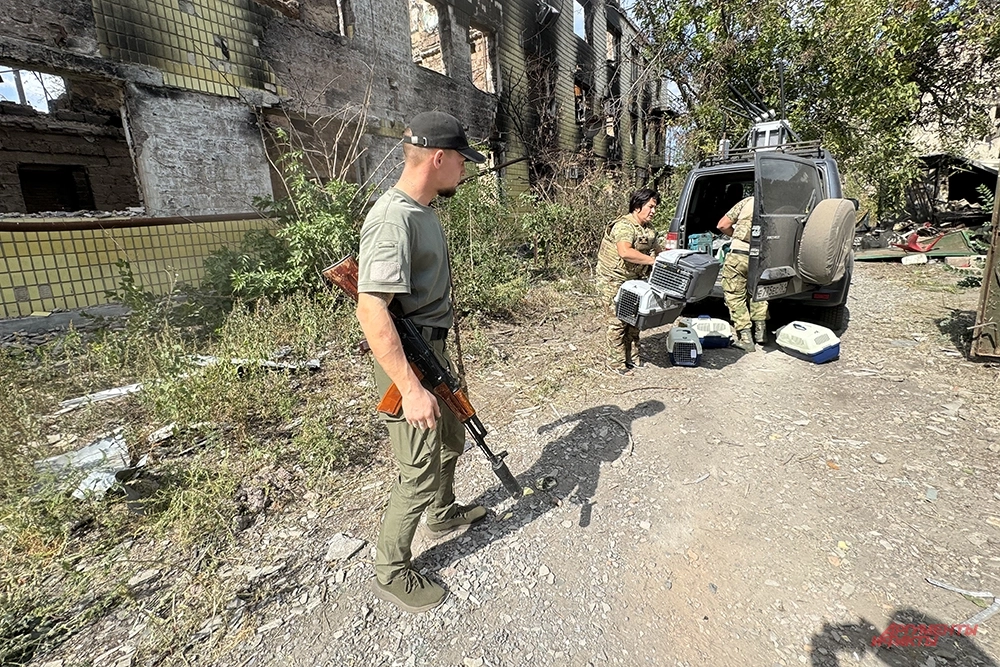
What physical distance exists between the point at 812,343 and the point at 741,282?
0.84 metres

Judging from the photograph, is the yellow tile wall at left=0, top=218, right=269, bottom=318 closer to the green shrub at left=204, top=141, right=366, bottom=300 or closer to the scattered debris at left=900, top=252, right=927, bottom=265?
the green shrub at left=204, top=141, right=366, bottom=300

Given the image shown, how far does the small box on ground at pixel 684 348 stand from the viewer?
4.43 m

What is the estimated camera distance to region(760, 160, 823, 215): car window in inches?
172

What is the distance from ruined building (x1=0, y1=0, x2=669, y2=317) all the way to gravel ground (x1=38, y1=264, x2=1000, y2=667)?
428 cm

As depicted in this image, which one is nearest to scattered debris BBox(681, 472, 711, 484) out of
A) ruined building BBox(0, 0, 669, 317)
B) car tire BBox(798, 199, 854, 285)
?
car tire BBox(798, 199, 854, 285)

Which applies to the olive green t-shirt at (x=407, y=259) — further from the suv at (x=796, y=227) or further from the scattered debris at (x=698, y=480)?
the suv at (x=796, y=227)

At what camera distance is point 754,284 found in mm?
4344

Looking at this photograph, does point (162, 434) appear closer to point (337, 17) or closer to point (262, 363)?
point (262, 363)

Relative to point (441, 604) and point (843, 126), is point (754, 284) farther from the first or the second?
point (843, 126)

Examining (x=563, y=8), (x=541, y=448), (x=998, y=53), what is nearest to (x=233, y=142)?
(x=541, y=448)

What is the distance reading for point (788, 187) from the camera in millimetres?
4668

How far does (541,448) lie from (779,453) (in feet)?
4.89

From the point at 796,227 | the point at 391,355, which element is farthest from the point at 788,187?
the point at 391,355

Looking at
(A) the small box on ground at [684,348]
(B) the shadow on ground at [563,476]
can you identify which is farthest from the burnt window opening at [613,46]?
(B) the shadow on ground at [563,476]
